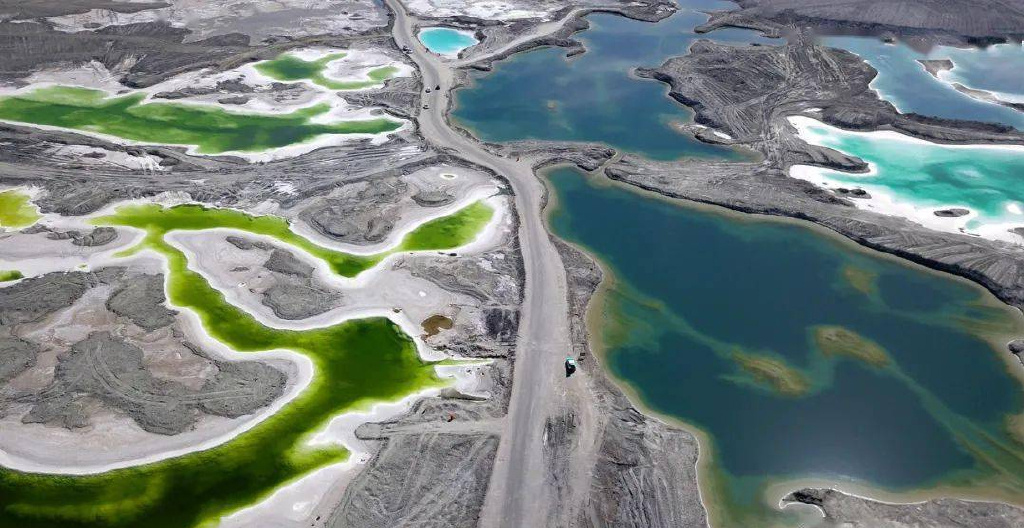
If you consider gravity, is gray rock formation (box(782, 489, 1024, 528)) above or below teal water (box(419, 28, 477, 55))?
below

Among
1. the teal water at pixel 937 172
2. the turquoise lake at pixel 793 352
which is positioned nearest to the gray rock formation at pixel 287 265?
the turquoise lake at pixel 793 352

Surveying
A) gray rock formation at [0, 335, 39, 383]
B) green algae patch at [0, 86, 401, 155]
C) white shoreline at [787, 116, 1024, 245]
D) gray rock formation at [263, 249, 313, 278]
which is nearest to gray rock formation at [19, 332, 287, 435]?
gray rock formation at [0, 335, 39, 383]

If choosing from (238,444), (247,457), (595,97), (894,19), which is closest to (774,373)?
(247,457)

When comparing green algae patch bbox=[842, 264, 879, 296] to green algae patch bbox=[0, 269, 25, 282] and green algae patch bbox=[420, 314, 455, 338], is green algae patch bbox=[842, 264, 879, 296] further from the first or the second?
green algae patch bbox=[0, 269, 25, 282]

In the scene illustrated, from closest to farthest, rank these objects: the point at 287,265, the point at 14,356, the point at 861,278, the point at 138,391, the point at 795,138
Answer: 1. the point at 138,391
2. the point at 14,356
3. the point at 287,265
4. the point at 861,278
5. the point at 795,138

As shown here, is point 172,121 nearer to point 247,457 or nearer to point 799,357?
point 247,457

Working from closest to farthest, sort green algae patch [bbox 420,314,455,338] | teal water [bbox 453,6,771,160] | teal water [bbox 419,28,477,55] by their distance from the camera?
green algae patch [bbox 420,314,455,338] → teal water [bbox 453,6,771,160] → teal water [bbox 419,28,477,55]

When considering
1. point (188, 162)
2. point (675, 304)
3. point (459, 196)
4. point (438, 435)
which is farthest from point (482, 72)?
point (438, 435)
